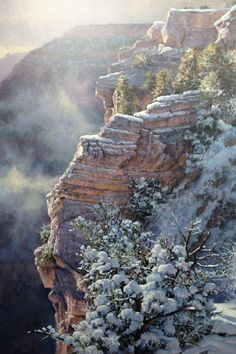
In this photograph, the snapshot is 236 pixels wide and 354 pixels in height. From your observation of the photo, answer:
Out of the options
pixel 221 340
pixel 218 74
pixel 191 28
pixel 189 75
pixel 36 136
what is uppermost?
pixel 191 28

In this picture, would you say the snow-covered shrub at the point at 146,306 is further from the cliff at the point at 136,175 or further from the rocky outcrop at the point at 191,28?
the rocky outcrop at the point at 191,28

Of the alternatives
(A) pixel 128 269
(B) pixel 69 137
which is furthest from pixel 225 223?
(B) pixel 69 137

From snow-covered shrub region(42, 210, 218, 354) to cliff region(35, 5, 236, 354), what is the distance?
10.5m

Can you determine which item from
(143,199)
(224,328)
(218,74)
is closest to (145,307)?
(224,328)

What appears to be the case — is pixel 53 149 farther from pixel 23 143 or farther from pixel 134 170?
pixel 134 170

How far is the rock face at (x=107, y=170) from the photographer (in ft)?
81.7

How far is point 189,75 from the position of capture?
97.7ft

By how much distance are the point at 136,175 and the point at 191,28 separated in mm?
23897

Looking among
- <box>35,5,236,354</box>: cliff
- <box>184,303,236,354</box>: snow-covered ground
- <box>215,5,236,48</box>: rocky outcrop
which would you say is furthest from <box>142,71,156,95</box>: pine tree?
<box>184,303,236,354</box>: snow-covered ground

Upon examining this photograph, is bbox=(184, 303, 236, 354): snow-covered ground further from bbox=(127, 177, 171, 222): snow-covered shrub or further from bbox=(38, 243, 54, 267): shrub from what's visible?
bbox=(38, 243, 54, 267): shrub

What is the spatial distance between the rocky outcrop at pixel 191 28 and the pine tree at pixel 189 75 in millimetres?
13020

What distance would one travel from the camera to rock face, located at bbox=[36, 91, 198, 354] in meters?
24.9

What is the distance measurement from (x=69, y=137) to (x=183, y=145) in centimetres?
5122

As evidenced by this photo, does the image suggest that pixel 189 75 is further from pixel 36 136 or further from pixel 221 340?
pixel 36 136
